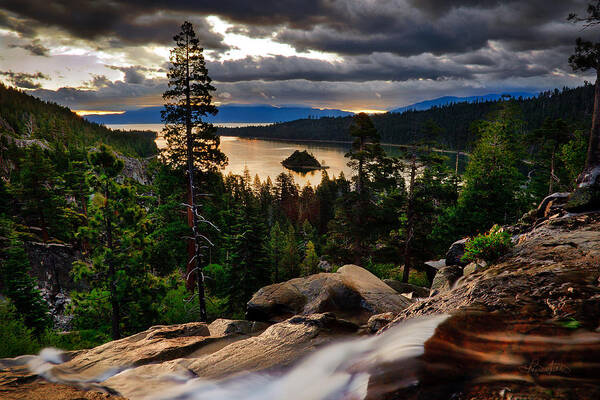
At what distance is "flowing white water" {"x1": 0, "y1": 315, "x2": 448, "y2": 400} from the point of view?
537cm

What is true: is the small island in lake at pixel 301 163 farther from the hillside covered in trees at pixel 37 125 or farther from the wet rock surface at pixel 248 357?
the wet rock surface at pixel 248 357

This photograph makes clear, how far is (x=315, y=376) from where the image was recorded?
6344 millimetres

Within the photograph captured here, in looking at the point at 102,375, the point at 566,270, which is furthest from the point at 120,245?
the point at 566,270

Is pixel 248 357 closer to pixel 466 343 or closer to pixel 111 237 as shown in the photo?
pixel 466 343

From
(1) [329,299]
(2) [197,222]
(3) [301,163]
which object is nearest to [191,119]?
(2) [197,222]

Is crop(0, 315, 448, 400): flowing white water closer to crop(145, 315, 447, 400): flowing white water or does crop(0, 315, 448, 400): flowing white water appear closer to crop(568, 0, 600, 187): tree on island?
crop(145, 315, 447, 400): flowing white water

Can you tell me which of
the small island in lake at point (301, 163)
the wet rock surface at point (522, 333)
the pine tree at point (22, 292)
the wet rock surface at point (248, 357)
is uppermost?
the small island in lake at point (301, 163)

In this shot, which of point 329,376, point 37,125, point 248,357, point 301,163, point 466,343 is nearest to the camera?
point 466,343

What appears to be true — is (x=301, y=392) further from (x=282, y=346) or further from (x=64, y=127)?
(x=64, y=127)

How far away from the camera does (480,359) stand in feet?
14.9

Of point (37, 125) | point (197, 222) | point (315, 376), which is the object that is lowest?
point (315, 376)

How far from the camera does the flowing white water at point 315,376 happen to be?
5.37 meters

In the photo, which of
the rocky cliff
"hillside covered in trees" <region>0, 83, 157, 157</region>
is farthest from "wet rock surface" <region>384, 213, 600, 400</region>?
"hillside covered in trees" <region>0, 83, 157, 157</region>

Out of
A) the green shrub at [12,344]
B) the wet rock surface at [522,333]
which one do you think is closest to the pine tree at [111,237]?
the green shrub at [12,344]
